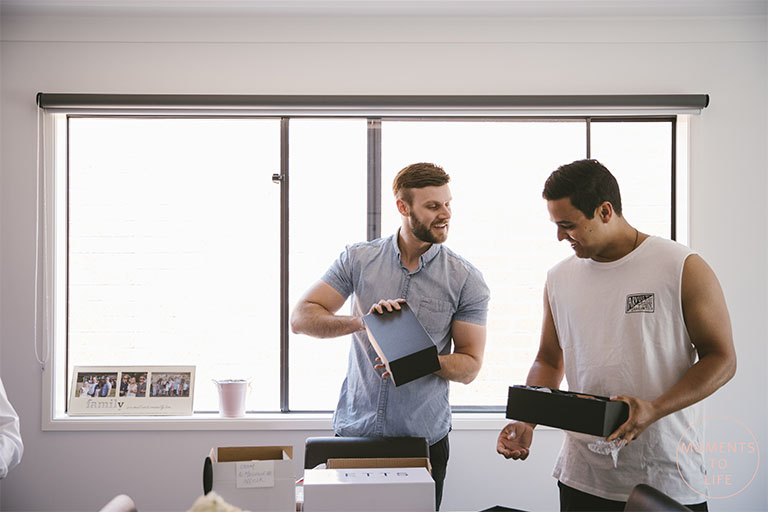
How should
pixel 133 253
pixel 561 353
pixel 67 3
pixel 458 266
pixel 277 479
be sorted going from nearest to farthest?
pixel 277 479, pixel 561 353, pixel 458 266, pixel 67 3, pixel 133 253

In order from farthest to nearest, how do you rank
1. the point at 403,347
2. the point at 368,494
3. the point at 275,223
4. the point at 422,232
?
the point at 275,223 < the point at 422,232 < the point at 403,347 < the point at 368,494

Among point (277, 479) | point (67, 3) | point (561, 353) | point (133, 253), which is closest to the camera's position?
point (277, 479)

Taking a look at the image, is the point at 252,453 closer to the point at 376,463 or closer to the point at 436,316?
the point at 376,463

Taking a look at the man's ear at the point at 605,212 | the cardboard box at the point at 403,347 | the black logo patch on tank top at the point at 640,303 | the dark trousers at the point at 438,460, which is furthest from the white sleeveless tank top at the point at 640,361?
the dark trousers at the point at 438,460

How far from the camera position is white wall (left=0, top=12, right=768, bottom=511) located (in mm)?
3088

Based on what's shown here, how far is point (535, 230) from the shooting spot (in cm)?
322

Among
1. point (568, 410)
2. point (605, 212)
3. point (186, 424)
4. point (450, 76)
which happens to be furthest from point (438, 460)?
point (450, 76)

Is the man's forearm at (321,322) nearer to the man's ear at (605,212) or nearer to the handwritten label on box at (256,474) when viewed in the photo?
the handwritten label on box at (256,474)

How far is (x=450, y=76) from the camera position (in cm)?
310

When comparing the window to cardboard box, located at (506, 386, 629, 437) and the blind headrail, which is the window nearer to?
the blind headrail

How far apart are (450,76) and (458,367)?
1.60 metres

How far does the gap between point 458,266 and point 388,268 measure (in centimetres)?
26

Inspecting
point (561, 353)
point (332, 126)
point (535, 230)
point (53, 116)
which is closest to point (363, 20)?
point (332, 126)

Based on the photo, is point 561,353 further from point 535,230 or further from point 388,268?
point 535,230
